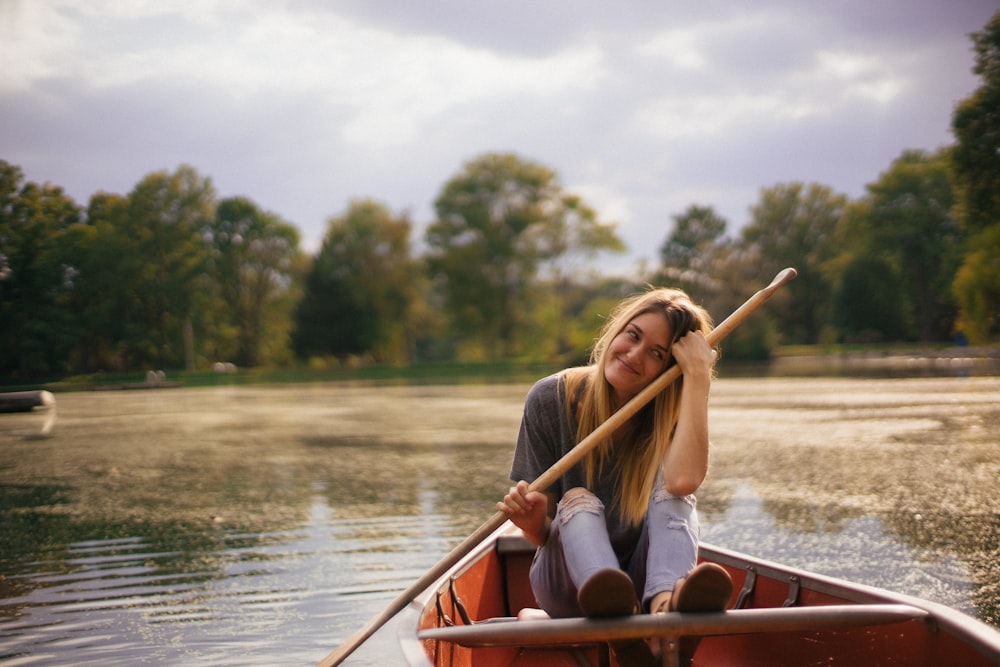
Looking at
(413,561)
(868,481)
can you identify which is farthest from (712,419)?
(413,561)

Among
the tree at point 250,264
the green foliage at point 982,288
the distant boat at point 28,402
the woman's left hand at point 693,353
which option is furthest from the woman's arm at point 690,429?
the tree at point 250,264

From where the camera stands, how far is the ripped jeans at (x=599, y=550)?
7.28 feet

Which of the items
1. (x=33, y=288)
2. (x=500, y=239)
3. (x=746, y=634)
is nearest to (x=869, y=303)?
(x=500, y=239)

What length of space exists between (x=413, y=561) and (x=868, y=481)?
452 cm

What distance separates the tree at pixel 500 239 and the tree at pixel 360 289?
6.66ft

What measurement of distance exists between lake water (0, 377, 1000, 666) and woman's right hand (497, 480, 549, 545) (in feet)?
4.32

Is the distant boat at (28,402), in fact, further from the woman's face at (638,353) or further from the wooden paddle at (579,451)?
the woman's face at (638,353)

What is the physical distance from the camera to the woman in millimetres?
2322

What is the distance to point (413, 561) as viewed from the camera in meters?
5.10

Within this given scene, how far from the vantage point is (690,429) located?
2447 millimetres

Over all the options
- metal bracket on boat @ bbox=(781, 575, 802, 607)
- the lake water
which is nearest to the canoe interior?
metal bracket on boat @ bbox=(781, 575, 802, 607)

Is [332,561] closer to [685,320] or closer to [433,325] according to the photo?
[685,320]

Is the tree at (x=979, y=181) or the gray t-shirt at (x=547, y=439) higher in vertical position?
the tree at (x=979, y=181)

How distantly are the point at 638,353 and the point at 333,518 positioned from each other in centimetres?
457
